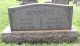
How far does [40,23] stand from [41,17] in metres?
0.13

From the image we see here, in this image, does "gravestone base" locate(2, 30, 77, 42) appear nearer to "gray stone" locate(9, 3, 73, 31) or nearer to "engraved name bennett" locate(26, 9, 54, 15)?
"gray stone" locate(9, 3, 73, 31)

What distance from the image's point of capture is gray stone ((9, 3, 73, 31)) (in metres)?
5.54

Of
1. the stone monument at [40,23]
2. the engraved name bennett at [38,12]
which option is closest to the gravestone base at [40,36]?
the stone monument at [40,23]

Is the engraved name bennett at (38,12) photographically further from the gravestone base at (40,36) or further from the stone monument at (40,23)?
the gravestone base at (40,36)

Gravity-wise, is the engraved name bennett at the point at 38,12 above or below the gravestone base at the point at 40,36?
above

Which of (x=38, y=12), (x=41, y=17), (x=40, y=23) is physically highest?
(x=38, y=12)

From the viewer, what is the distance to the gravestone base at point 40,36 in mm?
5418

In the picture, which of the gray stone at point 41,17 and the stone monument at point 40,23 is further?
the gray stone at point 41,17

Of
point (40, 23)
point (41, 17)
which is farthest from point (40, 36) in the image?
point (41, 17)

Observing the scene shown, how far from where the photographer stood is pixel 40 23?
221 inches

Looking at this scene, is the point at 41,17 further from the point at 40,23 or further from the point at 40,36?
the point at 40,36

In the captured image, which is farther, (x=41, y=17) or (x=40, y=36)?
(x=41, y=17)

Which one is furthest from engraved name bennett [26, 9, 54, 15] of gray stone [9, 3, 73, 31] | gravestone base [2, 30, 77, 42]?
gravestone base [2, 30, 77, 42]

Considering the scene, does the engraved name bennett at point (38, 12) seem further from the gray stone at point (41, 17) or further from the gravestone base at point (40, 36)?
the gravestone base at point (40, 36)
